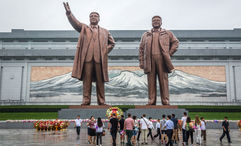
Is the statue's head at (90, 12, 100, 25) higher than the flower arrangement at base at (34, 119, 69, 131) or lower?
higher

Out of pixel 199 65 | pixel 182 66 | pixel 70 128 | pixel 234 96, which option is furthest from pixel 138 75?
pixel 70 128

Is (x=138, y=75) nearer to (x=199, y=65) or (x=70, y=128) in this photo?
(x=199, y=65)

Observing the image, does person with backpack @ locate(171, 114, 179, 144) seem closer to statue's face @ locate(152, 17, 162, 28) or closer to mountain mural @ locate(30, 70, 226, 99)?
statue's face @ locate(152, 17, 162, 28)

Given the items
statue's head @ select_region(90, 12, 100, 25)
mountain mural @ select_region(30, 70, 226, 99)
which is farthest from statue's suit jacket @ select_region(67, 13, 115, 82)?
A: mountain mural @ select_region(30, 70, 226, 99)

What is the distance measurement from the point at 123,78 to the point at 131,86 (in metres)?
1.18

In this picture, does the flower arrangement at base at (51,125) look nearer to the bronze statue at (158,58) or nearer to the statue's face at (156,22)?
the bronze statue at (158,58)

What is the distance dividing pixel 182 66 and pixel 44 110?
14627 millimetres

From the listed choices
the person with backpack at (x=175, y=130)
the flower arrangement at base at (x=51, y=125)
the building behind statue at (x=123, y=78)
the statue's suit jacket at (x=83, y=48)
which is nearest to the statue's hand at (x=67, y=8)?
the statue's suit jacket at (x=83, y=48)

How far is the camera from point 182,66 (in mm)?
24375

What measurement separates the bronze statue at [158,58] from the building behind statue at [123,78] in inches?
534

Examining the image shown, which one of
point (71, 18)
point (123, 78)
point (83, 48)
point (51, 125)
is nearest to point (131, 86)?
point (123, 78)

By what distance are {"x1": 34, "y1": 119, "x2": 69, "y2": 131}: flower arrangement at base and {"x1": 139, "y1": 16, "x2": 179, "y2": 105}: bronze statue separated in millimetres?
3846

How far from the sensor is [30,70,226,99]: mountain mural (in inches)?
922

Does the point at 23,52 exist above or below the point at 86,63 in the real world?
above
